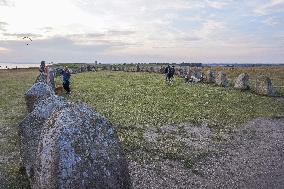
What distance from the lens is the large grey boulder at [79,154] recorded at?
8922mm

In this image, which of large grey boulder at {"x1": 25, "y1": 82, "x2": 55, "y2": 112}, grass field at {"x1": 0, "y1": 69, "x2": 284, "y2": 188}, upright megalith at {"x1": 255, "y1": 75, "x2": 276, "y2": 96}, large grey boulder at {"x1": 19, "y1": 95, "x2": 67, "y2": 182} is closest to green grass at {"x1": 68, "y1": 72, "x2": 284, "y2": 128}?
grass field at {"x1": 0, "y1": 69, "x2": 284, "y2": 188}

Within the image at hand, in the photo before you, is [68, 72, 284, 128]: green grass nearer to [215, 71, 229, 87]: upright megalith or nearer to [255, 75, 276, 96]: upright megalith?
[255, 75, 276, 96]: upright megalith

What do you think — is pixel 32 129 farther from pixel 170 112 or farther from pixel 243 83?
pixel 243 83

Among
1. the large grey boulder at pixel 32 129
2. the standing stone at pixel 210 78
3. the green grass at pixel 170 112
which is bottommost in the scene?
the green grass at pixel 170 112

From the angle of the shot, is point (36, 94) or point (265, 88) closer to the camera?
point (36, 94)

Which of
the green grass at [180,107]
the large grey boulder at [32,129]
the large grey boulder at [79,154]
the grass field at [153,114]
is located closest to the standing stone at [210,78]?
the grass field at [153,114]

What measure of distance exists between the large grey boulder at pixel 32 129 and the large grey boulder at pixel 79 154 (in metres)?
2.82

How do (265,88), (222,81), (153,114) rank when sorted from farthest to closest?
1. (222,81)
2. (265,88)
3. (153,114)

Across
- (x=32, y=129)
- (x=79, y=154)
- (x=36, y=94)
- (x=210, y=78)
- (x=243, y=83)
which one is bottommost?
(x=210, y=78)

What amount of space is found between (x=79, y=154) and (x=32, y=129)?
4.18 m

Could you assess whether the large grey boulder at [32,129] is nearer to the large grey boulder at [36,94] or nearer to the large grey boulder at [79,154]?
the large grey boulder at [79,154]

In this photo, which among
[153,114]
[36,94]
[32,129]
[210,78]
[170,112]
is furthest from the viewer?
[210,78]

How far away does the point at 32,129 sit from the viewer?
12812 millimetres


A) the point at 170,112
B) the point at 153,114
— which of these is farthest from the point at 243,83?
the point at 153,114
